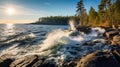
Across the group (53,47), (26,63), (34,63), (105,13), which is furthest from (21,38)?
(105,13)

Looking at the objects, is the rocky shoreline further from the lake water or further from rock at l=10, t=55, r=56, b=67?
the lake water

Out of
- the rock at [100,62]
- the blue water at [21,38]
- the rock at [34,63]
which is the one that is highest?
the rock at [100,62]

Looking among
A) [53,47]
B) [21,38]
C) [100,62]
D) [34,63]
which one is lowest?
[21,38]

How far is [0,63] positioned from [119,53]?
1127 cm

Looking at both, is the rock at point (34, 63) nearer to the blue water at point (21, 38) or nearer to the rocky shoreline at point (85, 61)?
the rocky shoreline at point (85, 61)

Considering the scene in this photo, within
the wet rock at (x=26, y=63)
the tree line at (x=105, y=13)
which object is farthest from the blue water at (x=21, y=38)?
the tree line at (x=105, y=13)

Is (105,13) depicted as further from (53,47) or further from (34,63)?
(34,63)

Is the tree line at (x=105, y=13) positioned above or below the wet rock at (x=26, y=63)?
above

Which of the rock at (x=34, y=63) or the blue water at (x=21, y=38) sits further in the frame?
the blue water at (x=21, y=38)

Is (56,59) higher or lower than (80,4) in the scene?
lower

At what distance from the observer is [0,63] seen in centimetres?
1593

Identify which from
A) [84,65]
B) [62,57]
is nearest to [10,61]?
[62,57]

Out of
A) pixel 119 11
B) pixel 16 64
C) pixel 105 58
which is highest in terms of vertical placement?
pixel 119 11

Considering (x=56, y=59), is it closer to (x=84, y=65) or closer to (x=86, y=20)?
(x=84, y=65)
